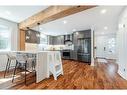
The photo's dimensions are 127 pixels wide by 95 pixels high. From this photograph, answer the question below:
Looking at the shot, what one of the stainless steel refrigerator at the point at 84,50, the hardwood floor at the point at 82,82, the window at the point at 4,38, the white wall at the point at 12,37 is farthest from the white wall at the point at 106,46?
the window at the point at 4,38

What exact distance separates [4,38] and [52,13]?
10.3 ft

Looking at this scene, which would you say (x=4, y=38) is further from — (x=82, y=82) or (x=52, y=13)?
(x=82, y=82)

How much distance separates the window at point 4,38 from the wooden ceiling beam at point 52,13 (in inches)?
32.5

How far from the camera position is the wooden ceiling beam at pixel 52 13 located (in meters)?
2.60

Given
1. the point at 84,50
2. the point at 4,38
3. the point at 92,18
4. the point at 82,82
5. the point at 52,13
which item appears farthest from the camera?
the point at 84,50

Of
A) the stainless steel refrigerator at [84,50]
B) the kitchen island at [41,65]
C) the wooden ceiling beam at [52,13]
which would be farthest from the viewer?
the stainless steel refrigerator at [84,50]

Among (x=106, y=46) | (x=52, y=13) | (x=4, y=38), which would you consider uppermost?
(x=52, y=13)

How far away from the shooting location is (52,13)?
3.13 metres

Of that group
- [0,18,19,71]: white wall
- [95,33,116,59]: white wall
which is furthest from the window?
[95,33,116,59]: white wall

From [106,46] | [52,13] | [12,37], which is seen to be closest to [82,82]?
[52,13]

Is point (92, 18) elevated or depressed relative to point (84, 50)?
elevated

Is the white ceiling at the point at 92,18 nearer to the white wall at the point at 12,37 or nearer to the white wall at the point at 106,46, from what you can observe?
the white wall at the point at 12,37
